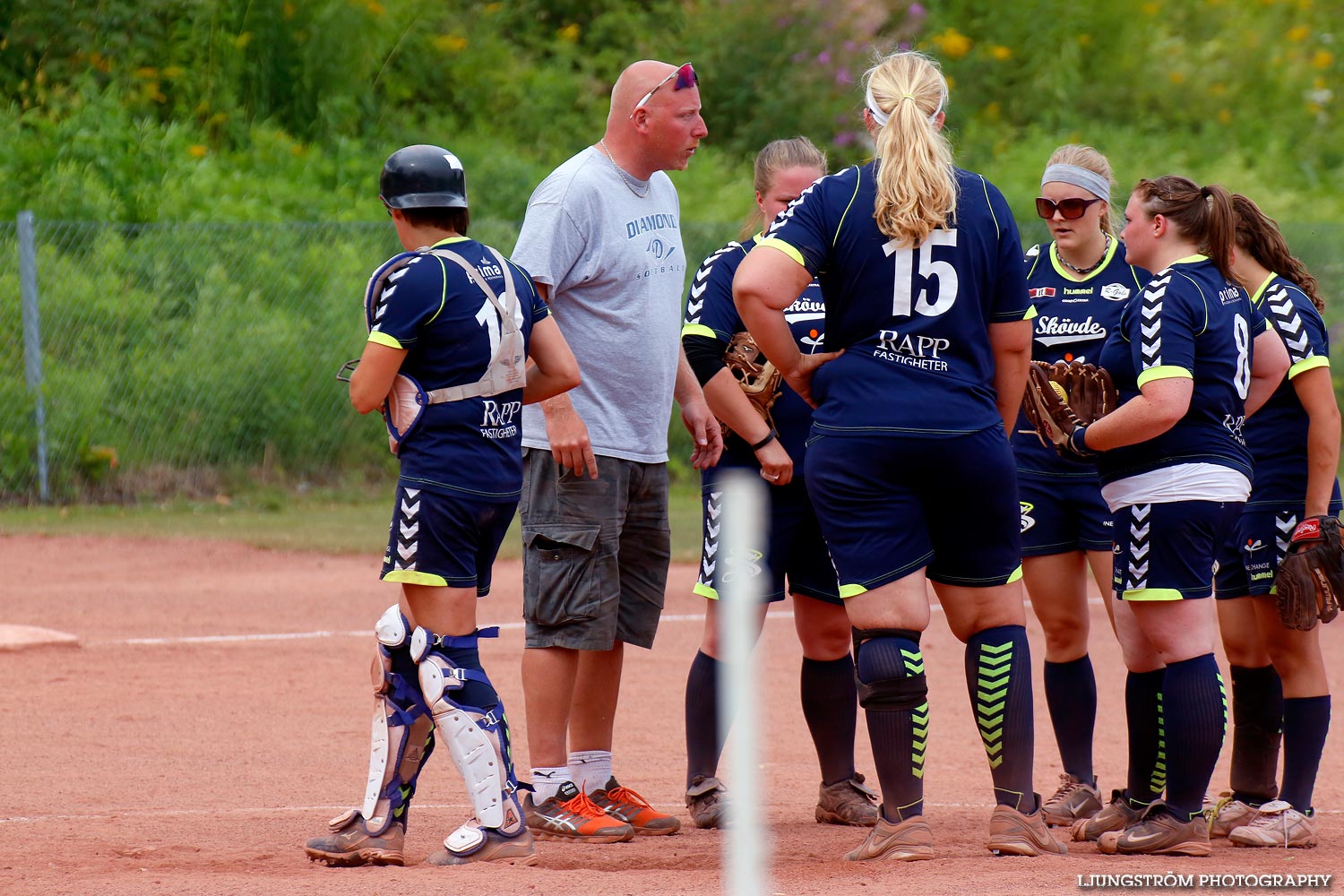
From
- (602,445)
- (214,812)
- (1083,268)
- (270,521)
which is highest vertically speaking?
(1083,268)

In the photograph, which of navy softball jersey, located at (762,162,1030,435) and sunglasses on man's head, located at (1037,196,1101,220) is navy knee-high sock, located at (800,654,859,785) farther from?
sunglasses on man's head, located at (1037,196,1101,220)

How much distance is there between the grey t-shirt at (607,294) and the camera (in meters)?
5.11

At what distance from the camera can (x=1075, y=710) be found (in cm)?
554

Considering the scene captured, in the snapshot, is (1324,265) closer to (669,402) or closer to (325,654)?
(325,654)

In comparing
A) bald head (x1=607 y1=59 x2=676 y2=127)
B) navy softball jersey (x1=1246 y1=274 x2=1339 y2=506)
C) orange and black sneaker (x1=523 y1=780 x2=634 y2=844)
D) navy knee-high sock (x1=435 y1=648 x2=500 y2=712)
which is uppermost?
bald head (x1=607 y1=59 x2=676 y2=127)

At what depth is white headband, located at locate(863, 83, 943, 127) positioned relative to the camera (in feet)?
14.6

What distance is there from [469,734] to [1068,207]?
273 cm

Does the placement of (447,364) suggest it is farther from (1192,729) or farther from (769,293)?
(1192,729)

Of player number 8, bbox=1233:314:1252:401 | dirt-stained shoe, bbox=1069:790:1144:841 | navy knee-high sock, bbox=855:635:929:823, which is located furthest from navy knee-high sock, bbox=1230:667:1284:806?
navy knee-high sock, bbox=855:635:929:823

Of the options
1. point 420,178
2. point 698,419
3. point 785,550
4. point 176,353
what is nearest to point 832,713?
point 785,550

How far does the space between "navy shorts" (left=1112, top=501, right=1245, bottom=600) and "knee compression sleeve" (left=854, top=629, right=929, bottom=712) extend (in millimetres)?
802

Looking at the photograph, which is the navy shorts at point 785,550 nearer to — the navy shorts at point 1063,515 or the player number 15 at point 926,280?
the navy shorts at point 1063,515

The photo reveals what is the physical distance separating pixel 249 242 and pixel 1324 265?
12683mm

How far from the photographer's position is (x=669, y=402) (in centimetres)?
550
